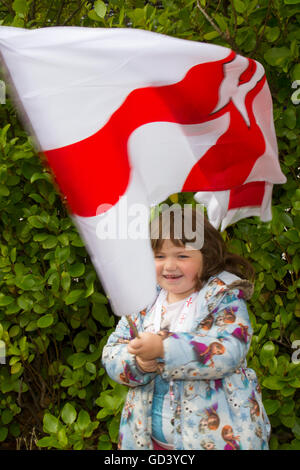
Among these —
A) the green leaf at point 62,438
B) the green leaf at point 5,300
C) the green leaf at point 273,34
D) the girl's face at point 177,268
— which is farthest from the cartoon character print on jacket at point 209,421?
the green leaf at point 273,34

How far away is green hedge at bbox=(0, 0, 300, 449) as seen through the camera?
2598 mm

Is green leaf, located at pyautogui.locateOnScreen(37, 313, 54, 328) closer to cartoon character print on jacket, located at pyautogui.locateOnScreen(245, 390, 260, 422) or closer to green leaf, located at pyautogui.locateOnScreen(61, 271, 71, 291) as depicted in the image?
green leaf, located at pyautogui.locateOnScreen(61, 271, 71, 291)

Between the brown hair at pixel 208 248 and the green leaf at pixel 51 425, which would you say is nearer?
the brown hair at pixel 208 248

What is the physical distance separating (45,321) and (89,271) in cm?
32

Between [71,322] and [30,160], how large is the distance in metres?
0.80

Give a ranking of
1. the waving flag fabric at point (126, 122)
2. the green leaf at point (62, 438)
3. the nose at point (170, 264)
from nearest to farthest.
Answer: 1. the waving flag fabric at point (126, 122)
2. the nose at point (170, 264)
3. the green leaf at point (62, 438)

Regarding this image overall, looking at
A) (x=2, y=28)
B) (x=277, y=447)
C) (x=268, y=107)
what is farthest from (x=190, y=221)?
(x=277, y=447)

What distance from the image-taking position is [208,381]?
1.69 meters

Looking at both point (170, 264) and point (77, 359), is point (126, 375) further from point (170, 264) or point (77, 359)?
point (77, 359)

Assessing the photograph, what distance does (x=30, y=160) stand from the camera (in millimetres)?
2773

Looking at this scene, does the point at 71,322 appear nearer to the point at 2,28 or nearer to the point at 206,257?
the point at 206,257

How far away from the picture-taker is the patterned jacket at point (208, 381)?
5.27 ft

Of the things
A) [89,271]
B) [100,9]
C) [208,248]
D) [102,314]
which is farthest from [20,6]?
[208,248]

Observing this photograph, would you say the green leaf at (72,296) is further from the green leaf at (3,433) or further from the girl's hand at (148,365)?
the girl's hand at (148,365)
